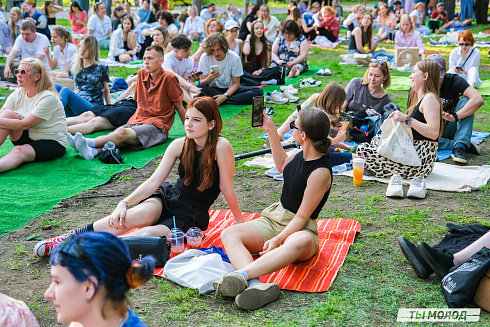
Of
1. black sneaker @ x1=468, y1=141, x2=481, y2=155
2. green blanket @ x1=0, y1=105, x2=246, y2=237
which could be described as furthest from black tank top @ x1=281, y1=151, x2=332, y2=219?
black sneaker @ x1=468, y1=141, x2=481, y2=155

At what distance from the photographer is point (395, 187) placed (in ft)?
18.3

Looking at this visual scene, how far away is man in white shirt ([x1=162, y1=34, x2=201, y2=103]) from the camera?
8.88 m

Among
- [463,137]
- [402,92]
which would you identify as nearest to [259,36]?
[402,92]

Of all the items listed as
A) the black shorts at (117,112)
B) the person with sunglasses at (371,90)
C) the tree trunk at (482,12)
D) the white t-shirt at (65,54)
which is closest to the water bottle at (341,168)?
the person with sunglasses at (371,90)

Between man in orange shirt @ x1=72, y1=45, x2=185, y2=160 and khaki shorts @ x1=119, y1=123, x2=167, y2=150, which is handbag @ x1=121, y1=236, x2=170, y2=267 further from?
khaki shorts @ x1=119, y1=123, x2=167, y2=150

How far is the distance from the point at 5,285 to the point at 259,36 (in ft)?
27.9

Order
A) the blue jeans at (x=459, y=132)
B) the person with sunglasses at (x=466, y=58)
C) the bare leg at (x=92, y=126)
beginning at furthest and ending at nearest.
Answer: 1. the person with sunglasses at (x=466, y=58)
2. the bare leg at (x=92, y=126)
3. the blue jeans at (x=459, y=132)

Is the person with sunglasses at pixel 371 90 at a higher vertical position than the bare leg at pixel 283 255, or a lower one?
higher

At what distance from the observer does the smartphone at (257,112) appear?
4.33 meters

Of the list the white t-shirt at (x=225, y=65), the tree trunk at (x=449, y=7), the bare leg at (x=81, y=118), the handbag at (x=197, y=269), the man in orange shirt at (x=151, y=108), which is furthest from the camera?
the tree trunk at (x=449, y=7)

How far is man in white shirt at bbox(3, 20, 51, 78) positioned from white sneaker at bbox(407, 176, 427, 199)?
24.5ft

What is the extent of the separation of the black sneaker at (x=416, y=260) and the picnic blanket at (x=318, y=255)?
45 cm

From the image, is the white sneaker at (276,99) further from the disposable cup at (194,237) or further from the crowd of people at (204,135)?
the disposable cup at (194,237)

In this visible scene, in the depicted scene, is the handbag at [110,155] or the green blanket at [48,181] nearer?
the green blanket at [48,181]
